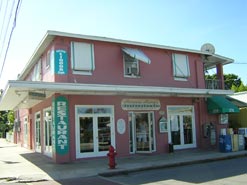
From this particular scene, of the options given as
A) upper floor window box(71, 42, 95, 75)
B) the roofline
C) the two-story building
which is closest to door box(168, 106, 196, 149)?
the two-story building

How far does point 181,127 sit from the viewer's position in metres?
20.0

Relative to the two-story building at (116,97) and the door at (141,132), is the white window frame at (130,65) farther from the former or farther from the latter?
the door at (141,132)

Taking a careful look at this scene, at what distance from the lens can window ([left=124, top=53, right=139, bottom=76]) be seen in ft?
60.1

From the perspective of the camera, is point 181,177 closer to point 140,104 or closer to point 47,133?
point 140,104

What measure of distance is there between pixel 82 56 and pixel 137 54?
2.78 m

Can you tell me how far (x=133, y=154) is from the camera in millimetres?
18062

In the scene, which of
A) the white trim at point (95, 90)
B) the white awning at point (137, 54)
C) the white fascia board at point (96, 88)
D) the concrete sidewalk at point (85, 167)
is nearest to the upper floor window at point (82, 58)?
the white trim at point (95, 90)

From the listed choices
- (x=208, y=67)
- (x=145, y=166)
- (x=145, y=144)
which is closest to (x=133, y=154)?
(x=145, y=144)

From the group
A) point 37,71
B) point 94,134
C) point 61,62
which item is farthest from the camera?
point 37,71

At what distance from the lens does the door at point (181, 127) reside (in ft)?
64.5

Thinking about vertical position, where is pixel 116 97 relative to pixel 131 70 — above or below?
below

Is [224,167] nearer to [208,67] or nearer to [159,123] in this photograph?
[159,123]

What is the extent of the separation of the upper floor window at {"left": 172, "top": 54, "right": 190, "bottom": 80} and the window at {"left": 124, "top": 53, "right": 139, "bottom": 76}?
278 cm

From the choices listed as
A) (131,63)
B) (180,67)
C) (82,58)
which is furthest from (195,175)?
(180,67)
